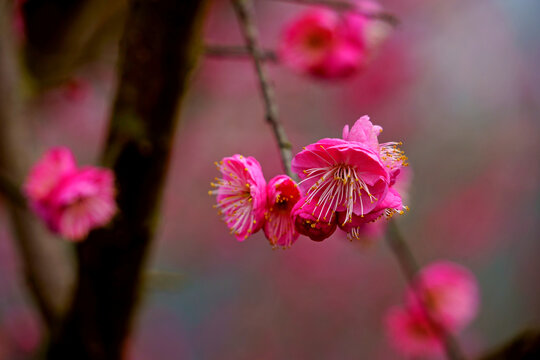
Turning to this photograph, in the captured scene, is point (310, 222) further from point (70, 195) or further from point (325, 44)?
point (325, 44)

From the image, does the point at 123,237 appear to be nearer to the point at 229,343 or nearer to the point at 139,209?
the point at 139,209

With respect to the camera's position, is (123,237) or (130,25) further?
(123,237)

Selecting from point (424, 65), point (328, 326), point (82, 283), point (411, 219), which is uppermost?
point (424, 65)

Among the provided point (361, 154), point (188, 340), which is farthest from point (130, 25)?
point (188, 340)

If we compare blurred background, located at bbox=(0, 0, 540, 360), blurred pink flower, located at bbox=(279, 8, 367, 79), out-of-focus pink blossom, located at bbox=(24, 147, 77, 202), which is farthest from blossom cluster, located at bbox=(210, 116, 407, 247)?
blurred background, located at bbox=(0, 0, 540, 360)

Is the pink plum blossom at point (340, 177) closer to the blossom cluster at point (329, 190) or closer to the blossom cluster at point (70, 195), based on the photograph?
the blossom cluster at point (329, 190)

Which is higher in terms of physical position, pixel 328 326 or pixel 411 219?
pixel 411 219

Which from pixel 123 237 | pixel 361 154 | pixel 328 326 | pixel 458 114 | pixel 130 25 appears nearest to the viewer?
pixel 361 154
